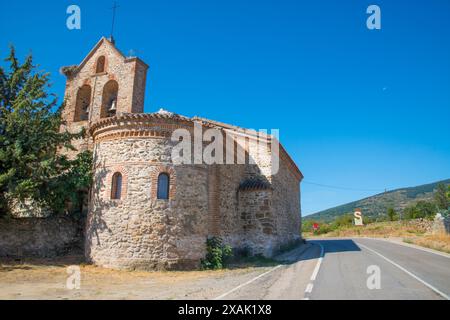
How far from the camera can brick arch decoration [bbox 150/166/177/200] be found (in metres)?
12.6

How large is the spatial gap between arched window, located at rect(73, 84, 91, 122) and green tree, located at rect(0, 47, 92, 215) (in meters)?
2.99

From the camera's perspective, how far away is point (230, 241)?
15.9 m

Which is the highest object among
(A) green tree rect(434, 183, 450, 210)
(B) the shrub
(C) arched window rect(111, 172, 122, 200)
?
(A) green tree rect(434, 183, 450, 210)

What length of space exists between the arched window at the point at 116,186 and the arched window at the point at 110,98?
19.8 feet

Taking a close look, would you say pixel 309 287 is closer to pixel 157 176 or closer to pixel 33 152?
pixel 157 176

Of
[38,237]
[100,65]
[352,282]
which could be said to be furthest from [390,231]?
[38,237]

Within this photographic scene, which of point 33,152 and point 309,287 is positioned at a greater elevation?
point 33,152

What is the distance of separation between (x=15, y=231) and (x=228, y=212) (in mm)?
9759

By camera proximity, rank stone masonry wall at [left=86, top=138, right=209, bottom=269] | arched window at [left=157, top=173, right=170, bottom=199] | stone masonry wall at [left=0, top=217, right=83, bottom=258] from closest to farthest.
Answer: stone masonry wall at [left=86, top=138, right=209, bottom=269], arched window at [left=157, top=173, right=170, bottom=199], stone masonry wall at [left=0, top=217, right=83, bottom=258]

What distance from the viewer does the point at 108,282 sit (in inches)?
393

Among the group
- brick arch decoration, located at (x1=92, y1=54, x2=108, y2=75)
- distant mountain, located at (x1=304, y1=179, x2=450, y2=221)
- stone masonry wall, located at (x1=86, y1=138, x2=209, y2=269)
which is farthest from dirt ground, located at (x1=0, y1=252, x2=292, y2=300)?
distant mountain, located at (x1=304, y1=179, x2=450, y2=221)

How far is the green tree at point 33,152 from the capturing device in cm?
1379

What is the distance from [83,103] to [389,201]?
113213mm

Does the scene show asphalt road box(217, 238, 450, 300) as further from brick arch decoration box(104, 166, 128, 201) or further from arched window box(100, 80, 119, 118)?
arched window box(100, 80, 119, 118)
